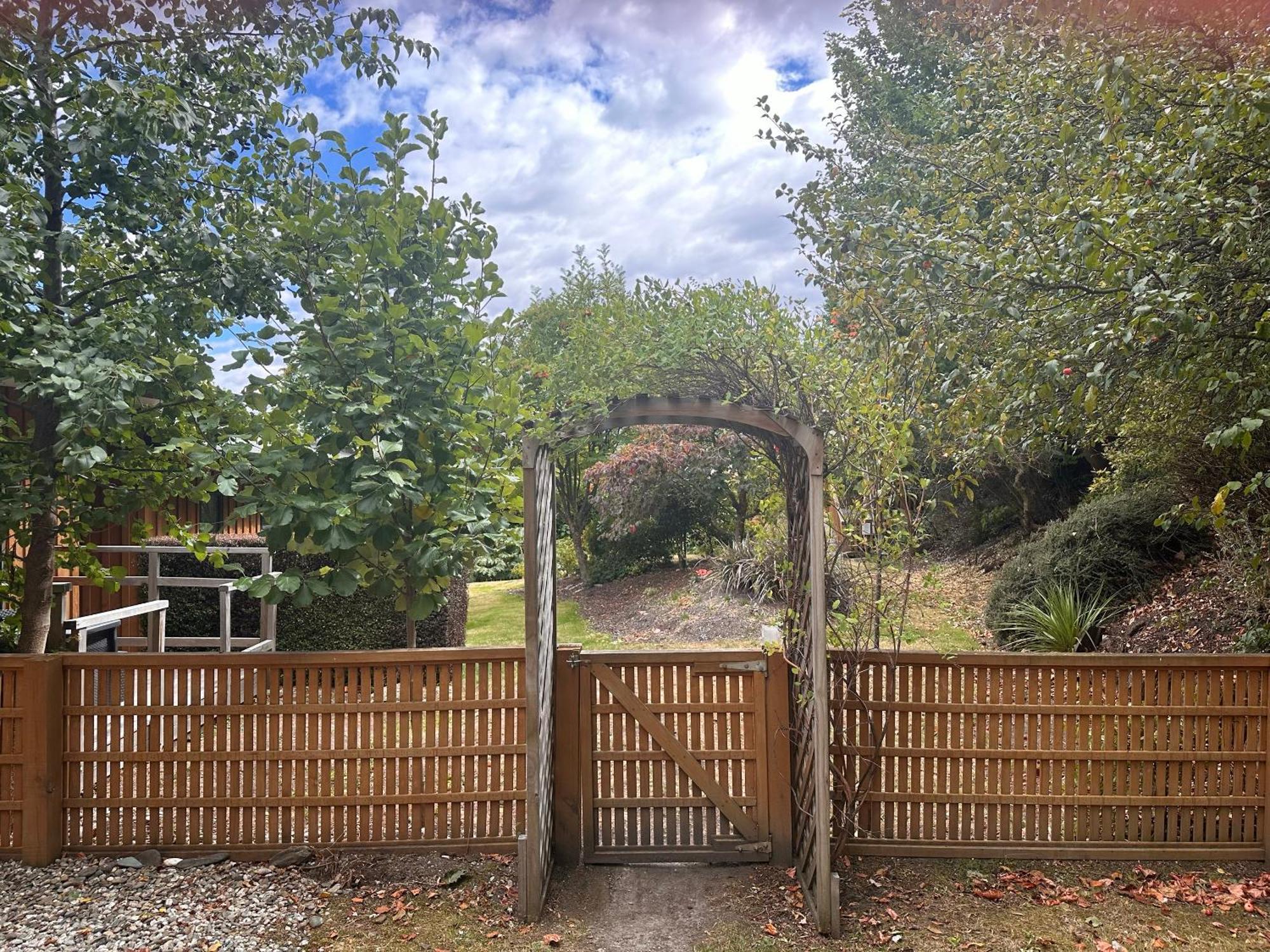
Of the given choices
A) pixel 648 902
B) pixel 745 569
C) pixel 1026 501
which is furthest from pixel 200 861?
pixel 1026 501

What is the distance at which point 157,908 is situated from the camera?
328 centimetres

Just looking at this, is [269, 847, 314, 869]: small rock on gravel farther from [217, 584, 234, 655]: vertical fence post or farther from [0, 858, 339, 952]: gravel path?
[217, 584, 234, 655]: vertical fence post

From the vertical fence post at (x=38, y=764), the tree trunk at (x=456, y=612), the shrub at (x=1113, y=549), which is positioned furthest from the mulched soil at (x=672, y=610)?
the vertical fence post at (x=38, y=764)

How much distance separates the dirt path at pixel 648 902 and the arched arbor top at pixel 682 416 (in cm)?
205

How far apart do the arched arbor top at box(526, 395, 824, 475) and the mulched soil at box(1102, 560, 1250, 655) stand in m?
3.38

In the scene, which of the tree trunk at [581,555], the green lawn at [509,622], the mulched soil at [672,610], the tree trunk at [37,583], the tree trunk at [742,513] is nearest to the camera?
the tree trunk at [37,583]

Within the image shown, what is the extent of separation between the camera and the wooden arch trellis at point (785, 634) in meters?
3.21

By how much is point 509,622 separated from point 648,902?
25.3 feet

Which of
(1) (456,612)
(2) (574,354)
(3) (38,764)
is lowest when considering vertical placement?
(3) (38,764)

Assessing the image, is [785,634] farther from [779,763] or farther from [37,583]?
[37,583]

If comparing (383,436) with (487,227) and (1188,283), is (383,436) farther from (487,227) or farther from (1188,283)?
(1188,283)

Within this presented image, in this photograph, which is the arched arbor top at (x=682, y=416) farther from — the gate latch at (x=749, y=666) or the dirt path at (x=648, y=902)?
the dirt path at (x=648, y=902)

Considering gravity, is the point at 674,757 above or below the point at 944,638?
above

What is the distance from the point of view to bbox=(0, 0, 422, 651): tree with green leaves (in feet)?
11.9
